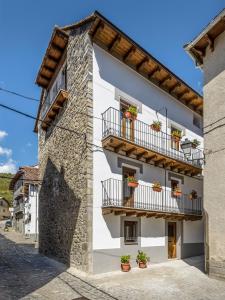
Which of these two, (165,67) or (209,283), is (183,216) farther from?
(165,67)

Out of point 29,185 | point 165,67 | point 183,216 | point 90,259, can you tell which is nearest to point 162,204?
point 183,216

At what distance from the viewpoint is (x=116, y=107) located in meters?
13.1

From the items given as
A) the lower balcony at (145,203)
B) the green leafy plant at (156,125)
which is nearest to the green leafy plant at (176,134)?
the green leafy plant at (156,125)

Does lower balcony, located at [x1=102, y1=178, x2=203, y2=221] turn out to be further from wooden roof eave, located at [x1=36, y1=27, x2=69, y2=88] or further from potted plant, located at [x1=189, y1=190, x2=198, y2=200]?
wooden roof eave, located at [x1=36, y1=27, x2=69, y2=88]

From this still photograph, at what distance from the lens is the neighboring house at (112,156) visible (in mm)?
11891

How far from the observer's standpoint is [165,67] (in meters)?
14.8

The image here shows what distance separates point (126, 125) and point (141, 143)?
106 cm

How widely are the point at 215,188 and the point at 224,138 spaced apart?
5.82ft

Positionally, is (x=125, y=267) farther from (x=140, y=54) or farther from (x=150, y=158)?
(x=140, y=54)

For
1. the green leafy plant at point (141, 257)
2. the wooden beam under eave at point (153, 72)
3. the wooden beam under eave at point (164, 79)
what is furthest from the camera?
the wooden beam under eave at point (164, 79)

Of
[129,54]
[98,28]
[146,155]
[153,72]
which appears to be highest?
[98,28]

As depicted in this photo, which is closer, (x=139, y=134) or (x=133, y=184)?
(x=133, y=184)

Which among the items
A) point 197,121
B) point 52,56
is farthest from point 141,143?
point 197,121

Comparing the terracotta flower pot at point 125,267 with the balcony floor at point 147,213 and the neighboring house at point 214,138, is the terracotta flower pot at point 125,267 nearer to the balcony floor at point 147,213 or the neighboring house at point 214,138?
the balcony floor at point 147,213
